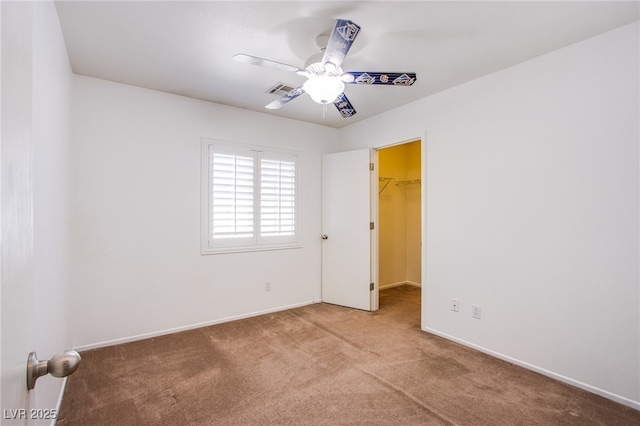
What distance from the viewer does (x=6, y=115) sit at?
19.1 inches

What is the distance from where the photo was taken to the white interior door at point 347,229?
13.0ft

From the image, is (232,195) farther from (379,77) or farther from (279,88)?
(379,77)

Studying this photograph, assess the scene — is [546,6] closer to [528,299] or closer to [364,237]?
[528,299]

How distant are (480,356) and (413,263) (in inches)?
108

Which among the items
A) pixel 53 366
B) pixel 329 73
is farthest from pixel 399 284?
pixel 53 366

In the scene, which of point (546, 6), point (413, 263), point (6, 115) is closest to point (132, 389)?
point (6, 115)

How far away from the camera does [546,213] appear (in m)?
2.40

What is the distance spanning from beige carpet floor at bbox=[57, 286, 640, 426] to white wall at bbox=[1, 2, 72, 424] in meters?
0.43

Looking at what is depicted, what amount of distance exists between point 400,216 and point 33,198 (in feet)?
16.3

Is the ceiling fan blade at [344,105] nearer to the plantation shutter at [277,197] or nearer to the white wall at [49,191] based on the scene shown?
the plantation shutter at [277,197]

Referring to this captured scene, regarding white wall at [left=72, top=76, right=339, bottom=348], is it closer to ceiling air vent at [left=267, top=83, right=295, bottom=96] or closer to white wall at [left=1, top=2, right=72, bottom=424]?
white wall at [left=1, top=2, right=72, bottom=424]

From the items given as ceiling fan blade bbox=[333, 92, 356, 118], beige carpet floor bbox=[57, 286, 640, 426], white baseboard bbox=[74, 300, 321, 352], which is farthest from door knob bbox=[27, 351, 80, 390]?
white baseboard bbox=[74, 300, 321, 352]

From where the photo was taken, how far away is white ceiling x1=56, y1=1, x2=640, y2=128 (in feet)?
6.21

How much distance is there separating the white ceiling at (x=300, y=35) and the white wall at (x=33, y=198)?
0.37m
